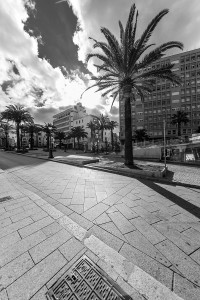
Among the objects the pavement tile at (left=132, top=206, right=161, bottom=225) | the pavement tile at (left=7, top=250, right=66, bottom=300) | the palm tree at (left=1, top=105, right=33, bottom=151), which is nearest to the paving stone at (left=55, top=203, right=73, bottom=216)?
the pavement tile at (left=7, top=250, right=66, bottom=300)

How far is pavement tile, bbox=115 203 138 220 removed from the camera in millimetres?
3557

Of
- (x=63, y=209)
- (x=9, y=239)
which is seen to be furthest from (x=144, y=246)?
(x=9, y=239)

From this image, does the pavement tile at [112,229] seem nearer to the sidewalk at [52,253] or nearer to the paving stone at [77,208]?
the sidewalk at [52,253]

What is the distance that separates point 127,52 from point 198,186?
31.1 ft

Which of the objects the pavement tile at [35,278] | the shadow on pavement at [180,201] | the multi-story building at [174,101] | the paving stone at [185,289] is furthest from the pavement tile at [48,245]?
the multi-story building at [174,101]

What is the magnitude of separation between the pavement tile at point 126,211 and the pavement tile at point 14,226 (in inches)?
88.3

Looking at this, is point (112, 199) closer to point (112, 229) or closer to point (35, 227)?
point (112, 229)

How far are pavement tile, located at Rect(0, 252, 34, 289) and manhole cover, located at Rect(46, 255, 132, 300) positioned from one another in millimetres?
552

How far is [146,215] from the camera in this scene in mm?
3598

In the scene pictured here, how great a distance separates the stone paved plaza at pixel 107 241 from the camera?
185 cm

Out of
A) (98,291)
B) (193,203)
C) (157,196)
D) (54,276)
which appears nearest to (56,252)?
(54,276)

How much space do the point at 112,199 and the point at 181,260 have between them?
101 inches

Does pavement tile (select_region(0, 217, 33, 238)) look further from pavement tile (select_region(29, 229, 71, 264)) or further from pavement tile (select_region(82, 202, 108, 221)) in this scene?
pavement tile (select_region(82, 202, 108, 221))

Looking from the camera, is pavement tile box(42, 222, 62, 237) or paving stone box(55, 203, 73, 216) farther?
paving stone box(55, 203, 73, 216)
